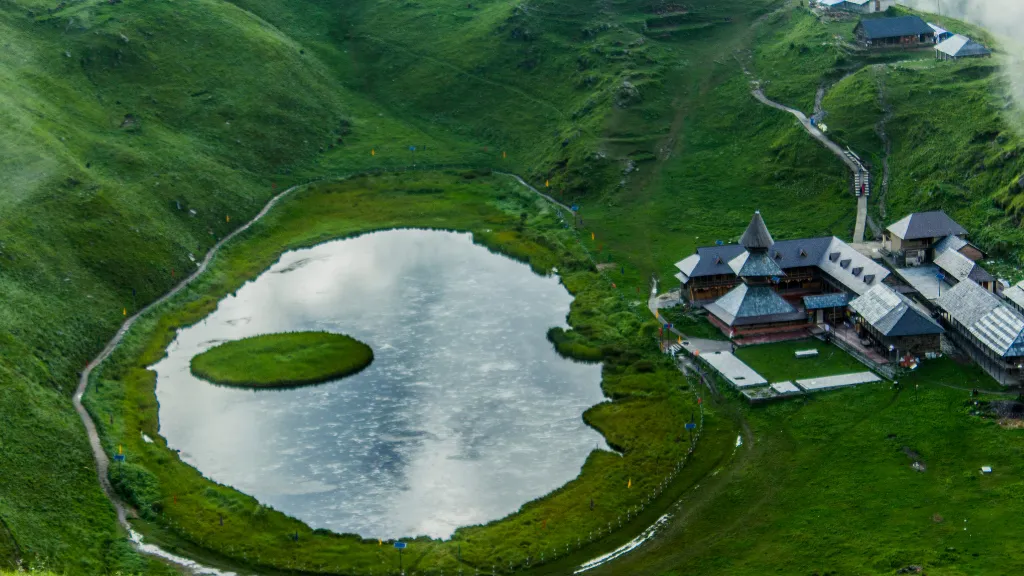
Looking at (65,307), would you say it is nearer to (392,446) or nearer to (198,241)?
(198,241)

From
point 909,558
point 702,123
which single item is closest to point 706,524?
point 909,558

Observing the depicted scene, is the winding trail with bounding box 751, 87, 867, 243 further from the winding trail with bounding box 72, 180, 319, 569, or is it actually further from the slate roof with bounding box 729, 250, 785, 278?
the winding trail with bounding box 72, 180, 319, 569

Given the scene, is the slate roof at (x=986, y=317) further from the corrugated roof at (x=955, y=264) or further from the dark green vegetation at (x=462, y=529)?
the dark green vegetation at (x=462, y=529)

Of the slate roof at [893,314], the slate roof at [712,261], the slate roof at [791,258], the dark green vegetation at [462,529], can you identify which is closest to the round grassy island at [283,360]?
the dark green vegetation at [462,529]

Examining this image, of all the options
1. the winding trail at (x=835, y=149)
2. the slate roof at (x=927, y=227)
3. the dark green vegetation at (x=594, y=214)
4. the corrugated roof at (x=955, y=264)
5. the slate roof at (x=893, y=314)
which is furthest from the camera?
the winding trail at (x=835, y=149)

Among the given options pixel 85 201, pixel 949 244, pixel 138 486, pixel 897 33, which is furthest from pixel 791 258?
pixel 85 201

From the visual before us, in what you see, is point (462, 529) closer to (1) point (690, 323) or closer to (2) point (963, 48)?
(1) point (690, 323)
